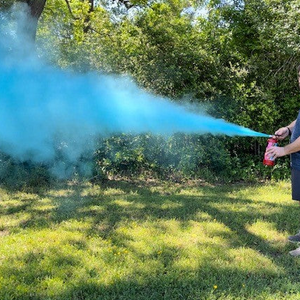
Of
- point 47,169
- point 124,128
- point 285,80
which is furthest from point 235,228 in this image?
point 285,80

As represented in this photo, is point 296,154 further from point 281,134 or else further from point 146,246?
point 146,246

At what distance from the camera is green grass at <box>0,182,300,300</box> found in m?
3.02

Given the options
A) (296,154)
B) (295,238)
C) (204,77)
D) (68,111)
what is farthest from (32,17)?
(295,238)

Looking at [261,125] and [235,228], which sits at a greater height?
[261,125]

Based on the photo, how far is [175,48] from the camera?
794 cm

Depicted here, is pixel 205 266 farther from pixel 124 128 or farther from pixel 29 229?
pixel 124 128

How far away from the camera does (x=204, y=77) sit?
7957 mm

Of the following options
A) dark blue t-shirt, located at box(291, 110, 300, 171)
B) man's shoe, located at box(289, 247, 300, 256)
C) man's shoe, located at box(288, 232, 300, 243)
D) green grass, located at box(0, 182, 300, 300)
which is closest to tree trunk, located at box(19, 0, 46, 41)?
green grass, located at box(0, 182, 300, 300)

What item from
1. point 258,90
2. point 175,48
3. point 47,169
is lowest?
point 47,169

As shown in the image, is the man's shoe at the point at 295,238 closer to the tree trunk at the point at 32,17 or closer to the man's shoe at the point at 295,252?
the man's shoe at the point at 295,252

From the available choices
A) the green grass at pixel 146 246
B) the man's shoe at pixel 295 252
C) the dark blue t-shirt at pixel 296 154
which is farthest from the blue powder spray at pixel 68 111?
the man's shoe at pixel 295 252

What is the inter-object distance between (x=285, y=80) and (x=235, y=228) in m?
4.81

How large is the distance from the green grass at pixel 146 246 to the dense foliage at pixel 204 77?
148cm

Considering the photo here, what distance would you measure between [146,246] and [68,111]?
334 cm
